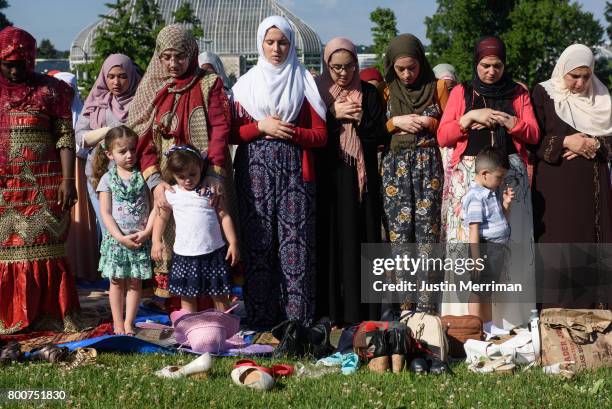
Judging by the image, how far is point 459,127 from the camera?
19.9ft

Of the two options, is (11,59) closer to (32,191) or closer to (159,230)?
(32,191)

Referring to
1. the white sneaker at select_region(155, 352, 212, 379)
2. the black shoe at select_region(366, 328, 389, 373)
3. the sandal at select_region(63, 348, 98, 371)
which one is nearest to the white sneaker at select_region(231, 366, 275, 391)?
the white sneaker at select_region(155, 352, 212, 379)

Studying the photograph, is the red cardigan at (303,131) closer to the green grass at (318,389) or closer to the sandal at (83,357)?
the green grass at (318,389)

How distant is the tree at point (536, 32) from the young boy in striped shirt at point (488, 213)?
22851mm

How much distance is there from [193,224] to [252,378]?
1486mm

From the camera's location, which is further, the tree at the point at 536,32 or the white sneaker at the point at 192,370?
the tree at the point at 536,32

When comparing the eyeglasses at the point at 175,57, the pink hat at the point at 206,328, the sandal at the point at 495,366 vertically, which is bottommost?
the sandal at the point at 495,366

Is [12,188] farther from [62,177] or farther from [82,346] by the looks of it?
[82,346]

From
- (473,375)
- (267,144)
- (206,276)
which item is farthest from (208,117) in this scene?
(473,375)

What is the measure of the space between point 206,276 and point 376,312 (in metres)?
1.34

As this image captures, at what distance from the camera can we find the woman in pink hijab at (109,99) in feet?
23.2

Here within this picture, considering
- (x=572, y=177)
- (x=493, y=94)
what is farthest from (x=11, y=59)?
(x=572, y=177)

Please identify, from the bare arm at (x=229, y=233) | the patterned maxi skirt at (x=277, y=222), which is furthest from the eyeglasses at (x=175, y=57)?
→ the bare arm at (x=229, y=233)

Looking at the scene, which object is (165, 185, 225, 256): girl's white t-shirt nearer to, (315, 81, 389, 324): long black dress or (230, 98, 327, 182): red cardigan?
(230, 98, 327, 182): red cardigan
